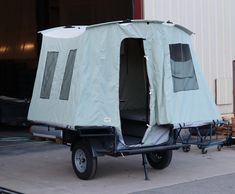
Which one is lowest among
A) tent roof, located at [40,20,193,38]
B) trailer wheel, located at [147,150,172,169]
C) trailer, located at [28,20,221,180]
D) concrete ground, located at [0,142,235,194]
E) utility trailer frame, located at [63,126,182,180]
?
concrete ground, located at [0,142,235,194]

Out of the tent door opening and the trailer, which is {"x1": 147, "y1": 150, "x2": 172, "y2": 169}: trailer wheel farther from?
the tent door opening

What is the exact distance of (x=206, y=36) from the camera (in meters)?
15.7

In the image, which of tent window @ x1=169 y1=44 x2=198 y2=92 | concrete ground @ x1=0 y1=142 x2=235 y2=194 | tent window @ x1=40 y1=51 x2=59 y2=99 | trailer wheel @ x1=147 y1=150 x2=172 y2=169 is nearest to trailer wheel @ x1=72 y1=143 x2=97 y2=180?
concrete ground @ x1=0 y1=142 x2=235 y2=194

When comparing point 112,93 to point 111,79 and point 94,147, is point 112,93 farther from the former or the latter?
point 94,147

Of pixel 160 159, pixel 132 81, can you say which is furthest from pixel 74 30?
pixel 160 159

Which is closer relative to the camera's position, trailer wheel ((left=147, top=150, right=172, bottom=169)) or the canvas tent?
the canvas tent

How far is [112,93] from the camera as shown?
9.21 meters

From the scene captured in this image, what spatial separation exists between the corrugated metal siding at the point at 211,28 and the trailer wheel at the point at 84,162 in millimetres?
5736

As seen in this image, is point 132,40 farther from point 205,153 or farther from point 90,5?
point 90,5

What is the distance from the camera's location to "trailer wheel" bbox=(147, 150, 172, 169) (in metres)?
10.3

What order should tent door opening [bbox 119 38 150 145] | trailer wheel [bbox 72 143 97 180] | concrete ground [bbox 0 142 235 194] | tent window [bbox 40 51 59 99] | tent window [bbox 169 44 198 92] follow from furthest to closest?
tent door opening [bbox 119 38 150 145]
tent window [bbox 40 51 59 99]
tent window [bbox 169 44 198 92]
trailer wheel [bbox 72 143 97 180]
concrete ground [bbox 0 142 235 194]

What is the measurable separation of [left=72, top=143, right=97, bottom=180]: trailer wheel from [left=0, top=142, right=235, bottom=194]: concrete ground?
0.41ft

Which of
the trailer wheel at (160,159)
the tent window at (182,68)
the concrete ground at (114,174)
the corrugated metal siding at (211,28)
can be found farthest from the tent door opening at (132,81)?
the corrugated metal siding at (211,28)

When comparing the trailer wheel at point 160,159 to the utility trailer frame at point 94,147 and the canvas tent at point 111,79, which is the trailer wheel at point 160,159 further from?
the canvas tent at point 111,79
